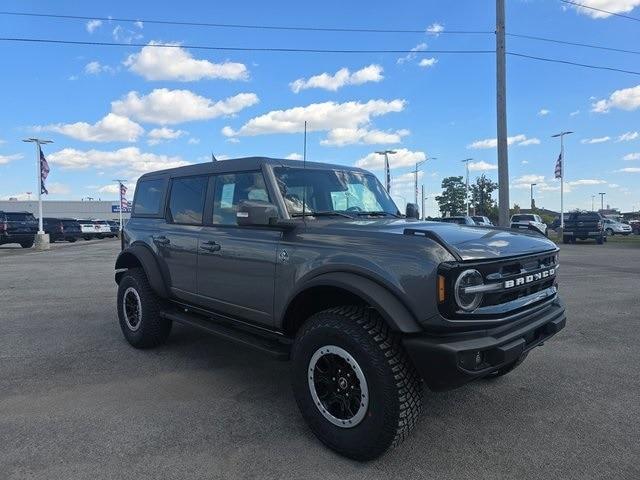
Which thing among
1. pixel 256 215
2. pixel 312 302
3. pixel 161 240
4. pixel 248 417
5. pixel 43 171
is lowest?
pixel 248 417

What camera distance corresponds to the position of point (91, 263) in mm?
16047

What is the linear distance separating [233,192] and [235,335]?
1.27m

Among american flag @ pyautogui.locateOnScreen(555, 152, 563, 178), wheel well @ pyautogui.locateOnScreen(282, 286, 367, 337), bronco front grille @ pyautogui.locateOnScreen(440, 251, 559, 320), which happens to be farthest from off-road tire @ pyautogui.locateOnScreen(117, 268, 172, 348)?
american flag @ pyautogui.locateOnScreen(555, 152, 563, 178)

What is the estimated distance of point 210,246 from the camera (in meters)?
4.45

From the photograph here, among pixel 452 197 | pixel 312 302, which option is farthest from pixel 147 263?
pixel 452 197

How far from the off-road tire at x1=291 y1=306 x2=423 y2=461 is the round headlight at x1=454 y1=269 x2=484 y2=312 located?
47 cm

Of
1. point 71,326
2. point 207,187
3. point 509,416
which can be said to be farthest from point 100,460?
point 71,326

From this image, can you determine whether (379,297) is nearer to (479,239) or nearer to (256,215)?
(479,239)

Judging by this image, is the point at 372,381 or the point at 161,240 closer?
the point at 372,381

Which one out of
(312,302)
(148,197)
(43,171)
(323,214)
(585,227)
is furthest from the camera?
(585,227)

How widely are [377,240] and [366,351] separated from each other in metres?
0.70

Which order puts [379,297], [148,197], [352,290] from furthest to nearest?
1. [148,197]
2. [352,290]
3. [379,297]

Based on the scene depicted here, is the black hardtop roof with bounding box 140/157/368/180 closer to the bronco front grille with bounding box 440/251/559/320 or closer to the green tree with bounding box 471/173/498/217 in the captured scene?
the bronco front grille with bounding box 440/251/559/320

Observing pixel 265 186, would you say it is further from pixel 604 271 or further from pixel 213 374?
pixel 604 271
